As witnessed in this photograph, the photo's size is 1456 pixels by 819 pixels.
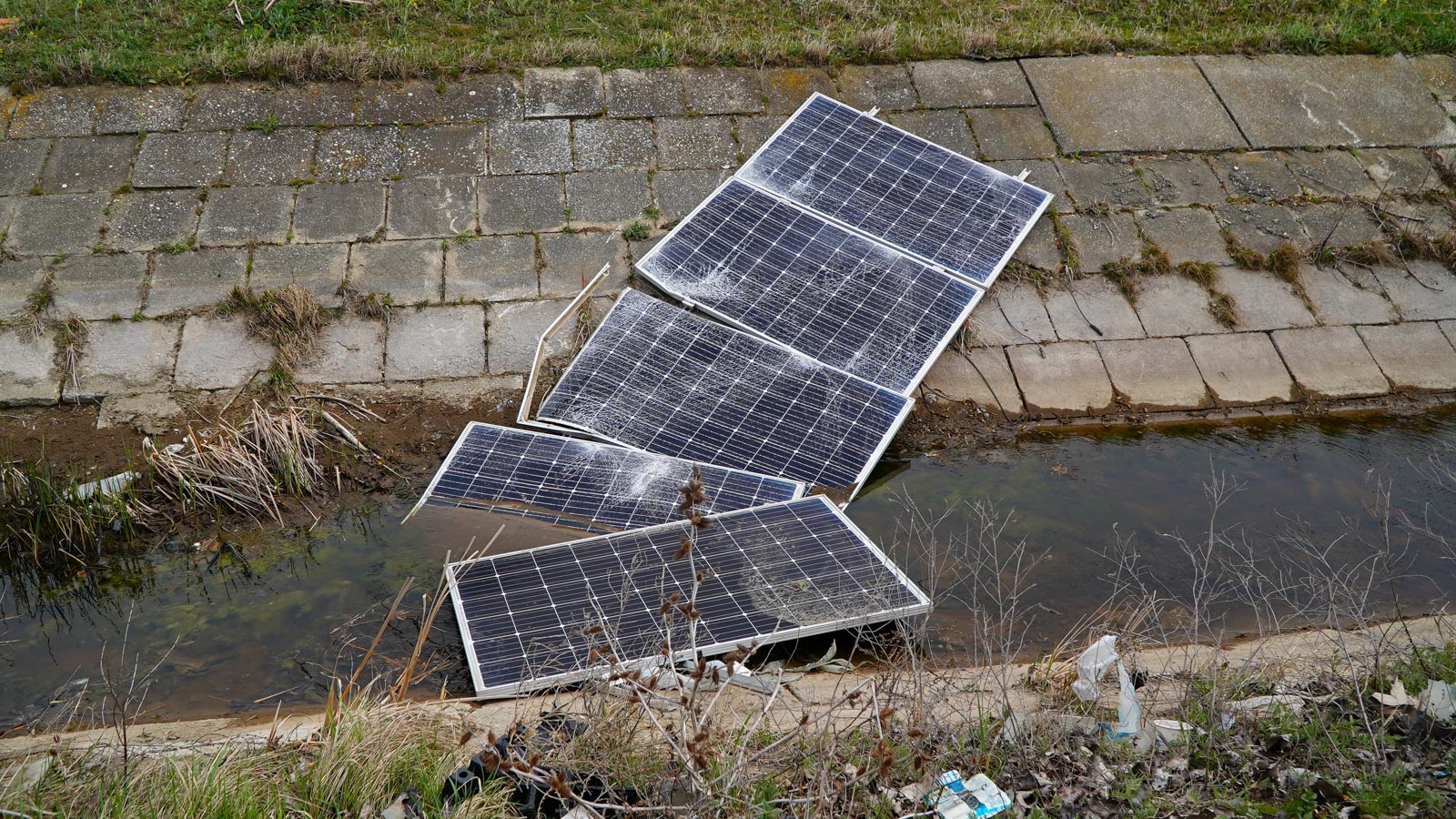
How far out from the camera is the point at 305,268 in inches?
264

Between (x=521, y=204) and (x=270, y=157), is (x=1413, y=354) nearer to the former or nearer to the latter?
(x=521, y=204)

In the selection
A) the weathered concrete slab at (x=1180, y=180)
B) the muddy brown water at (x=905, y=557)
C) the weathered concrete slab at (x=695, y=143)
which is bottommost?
the muddy brown water at (x=905, y=557)

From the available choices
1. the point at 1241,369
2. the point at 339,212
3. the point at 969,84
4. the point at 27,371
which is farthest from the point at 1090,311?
the point at 27,371

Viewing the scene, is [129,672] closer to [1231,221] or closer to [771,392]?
[771,392]

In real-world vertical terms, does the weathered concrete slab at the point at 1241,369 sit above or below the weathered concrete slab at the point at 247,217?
below

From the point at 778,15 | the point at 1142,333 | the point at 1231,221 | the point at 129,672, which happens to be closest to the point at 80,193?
the point at 129,672

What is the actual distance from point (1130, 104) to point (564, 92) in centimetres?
420

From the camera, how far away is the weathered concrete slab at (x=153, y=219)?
6.80 m

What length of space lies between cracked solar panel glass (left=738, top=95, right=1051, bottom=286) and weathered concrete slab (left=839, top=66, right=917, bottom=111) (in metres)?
0.35

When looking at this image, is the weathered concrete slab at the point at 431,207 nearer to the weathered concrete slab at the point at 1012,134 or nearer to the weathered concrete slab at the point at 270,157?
the weathered concrete slab at the point at 270,157

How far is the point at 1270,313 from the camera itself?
696 cm

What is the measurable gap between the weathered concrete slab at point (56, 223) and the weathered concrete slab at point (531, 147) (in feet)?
8.23

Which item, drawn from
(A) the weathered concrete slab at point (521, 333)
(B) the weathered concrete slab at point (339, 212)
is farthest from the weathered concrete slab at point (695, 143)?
(B) the weathered concrete slab at point (339, 212)

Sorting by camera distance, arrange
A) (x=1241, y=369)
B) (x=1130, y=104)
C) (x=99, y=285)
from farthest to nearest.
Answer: (x=1130, y=104) < (x=1241, y=369) < (x=99, y=285)
